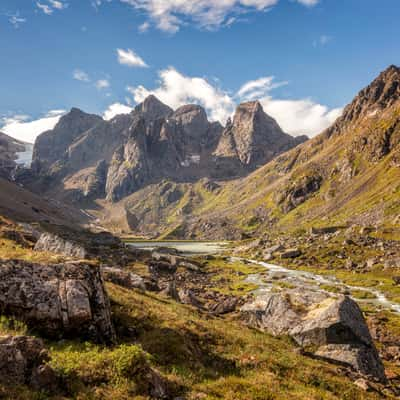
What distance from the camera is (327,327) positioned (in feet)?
86.1

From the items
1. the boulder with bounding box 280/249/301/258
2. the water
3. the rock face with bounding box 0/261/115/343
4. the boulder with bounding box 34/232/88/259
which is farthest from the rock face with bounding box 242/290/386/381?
the boulder with bounding box 280/249/301/258

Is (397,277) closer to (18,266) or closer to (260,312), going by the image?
(260,312)

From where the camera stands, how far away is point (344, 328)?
26.1m

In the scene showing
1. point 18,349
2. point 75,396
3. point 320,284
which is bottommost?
point 320,284

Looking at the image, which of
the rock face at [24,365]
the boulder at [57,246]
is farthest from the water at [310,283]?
the rock face at [24,365]

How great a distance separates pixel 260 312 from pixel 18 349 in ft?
96.5

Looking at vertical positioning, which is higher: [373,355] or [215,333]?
[215,333]

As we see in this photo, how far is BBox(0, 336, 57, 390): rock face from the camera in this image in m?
10.1

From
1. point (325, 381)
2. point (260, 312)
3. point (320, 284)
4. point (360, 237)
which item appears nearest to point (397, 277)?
point (320, 284)

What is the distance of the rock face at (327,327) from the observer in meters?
24.7

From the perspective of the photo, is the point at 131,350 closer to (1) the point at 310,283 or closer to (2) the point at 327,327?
(2) the point at 327,327

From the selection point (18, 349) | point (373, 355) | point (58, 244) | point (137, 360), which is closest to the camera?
point (18, 349)

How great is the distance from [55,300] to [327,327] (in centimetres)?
2276

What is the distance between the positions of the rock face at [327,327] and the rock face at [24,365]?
22129 millimetres
